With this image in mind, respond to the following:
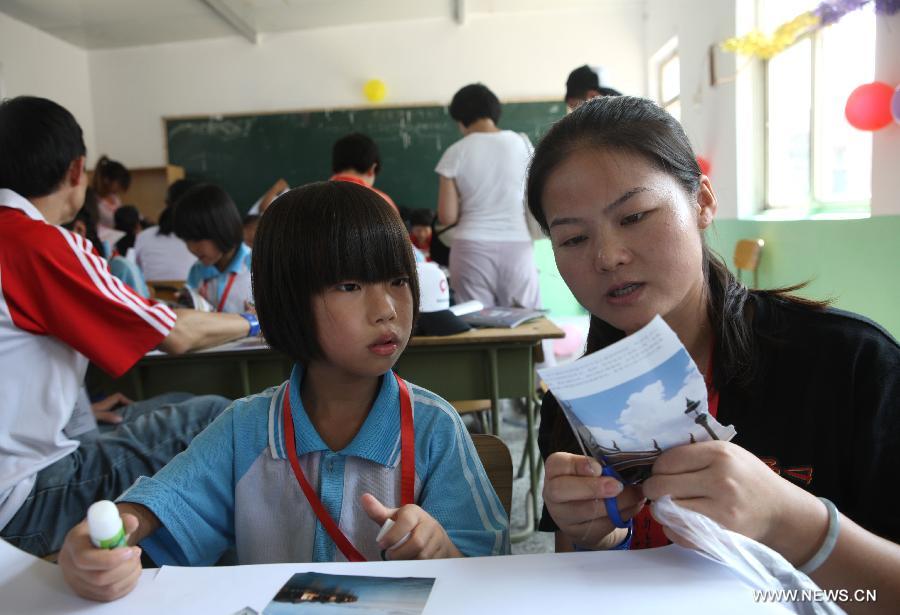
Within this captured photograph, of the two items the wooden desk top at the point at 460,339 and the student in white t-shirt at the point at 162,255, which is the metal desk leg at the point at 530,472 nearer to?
the wooden desk top at the point at 460,339

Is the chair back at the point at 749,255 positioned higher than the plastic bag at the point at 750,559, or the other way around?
the chair back at the point at 749,255

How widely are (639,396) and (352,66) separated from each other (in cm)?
684

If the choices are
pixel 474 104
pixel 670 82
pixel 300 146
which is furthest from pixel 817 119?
pixel 300 146

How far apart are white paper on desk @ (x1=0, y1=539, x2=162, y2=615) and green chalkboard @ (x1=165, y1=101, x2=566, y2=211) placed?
6243 millimetres

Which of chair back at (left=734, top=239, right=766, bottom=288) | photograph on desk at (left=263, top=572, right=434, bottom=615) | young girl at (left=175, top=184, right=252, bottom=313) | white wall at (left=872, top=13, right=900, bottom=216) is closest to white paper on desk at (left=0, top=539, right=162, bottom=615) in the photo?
photograph on desk at (left=263, top=572, right=434, bottom=615)

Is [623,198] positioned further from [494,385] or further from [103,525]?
[494,385]

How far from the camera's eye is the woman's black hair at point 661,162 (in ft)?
2.72

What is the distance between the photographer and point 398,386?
3.30ft

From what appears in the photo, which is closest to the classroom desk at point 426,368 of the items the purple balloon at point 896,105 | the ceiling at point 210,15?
the purple balloon at point 896,105

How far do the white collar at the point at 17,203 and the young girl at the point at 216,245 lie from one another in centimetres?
111

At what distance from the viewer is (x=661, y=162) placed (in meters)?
0.83

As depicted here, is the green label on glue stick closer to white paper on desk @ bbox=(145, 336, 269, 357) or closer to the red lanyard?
the red lanyard

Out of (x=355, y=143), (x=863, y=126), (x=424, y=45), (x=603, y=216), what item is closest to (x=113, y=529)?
(x=603, y=216)

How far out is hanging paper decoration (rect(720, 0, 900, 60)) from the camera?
2771 millimetres
